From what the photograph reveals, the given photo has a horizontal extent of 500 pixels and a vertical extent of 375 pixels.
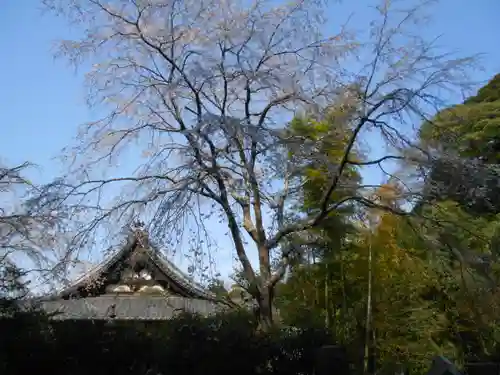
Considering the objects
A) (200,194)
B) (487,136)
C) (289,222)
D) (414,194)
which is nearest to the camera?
(414,194)

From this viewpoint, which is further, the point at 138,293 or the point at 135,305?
the point at 138,293

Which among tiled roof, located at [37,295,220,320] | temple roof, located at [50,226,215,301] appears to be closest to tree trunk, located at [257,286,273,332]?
temple roof, located at [50,226,215,301]

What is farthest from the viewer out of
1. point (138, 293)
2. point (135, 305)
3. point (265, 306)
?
point (138, 293)

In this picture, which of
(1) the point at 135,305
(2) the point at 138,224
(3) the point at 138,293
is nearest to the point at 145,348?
(2) the point at 138,224

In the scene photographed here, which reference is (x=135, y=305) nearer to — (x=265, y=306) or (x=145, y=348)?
(x=265, y=306)

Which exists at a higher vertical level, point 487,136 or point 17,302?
point 487,136

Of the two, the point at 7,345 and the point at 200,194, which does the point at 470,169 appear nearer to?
the point at 200,194

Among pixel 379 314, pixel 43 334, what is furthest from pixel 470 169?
pixel 379 314

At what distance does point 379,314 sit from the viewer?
12.6m

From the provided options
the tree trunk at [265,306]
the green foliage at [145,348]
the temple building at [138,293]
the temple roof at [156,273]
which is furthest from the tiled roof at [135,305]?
the green foliage at [145,348]

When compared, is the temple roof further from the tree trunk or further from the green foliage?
the green foliage

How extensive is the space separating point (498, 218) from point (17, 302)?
10.9 metres

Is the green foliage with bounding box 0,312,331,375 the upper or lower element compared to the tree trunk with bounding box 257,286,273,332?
lower

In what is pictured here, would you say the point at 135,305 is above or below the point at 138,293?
below
